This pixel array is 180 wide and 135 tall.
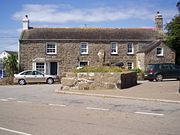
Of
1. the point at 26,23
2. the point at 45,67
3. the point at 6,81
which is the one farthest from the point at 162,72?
the point at 26,23

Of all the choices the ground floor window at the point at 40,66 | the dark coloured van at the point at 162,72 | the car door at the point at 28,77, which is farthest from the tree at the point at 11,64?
the dark coloured van at the point at 162,72

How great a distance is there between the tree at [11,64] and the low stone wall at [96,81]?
53.4ft

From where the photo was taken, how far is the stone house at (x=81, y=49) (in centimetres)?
3198

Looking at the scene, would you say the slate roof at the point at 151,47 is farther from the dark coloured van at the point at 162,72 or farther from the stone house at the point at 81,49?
the dark coloured van at the point at 162,72

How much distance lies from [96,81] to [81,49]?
1717cm

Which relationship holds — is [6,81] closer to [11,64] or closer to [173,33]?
[11,64]

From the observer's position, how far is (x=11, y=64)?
3070cm

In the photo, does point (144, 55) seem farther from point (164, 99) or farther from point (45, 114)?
point (45, 114)

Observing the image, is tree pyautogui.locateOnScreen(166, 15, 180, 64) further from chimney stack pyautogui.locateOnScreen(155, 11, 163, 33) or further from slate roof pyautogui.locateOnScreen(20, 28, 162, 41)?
chimney stack pyautogui.locateOnScreen(155, 11, 163, 33)

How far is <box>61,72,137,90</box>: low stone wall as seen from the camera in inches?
623

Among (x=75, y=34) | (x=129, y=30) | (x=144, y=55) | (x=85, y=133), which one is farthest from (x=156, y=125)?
(x=129, y=30)

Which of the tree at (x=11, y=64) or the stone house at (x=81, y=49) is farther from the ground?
the stone house at (x=81, y=49)

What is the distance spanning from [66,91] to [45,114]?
270 inches

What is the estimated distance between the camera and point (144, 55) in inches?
1233
